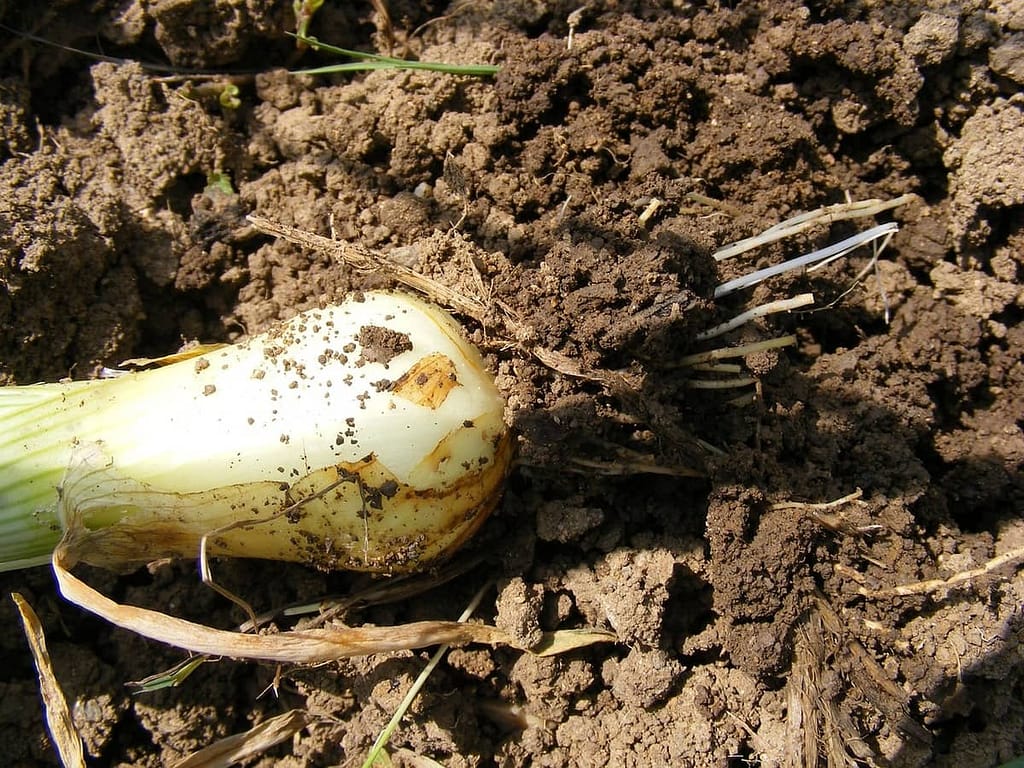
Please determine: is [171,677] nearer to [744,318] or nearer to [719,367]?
[719,367]

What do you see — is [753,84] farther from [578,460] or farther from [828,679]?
[828,679]

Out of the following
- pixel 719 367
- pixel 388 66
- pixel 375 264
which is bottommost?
pixel 719 367

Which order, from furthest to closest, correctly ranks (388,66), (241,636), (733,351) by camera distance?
1. (388,66)
2. (733,351)
3. (241,636)

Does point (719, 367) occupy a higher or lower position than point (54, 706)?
higher

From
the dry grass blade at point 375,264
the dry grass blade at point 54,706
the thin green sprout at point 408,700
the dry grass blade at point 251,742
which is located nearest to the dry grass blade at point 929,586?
the thin green sprout at point 408,700

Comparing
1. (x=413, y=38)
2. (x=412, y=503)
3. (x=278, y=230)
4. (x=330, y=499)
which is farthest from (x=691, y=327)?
(x=413, y=38)

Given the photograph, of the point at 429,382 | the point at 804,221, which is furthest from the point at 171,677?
the point at 804,221
